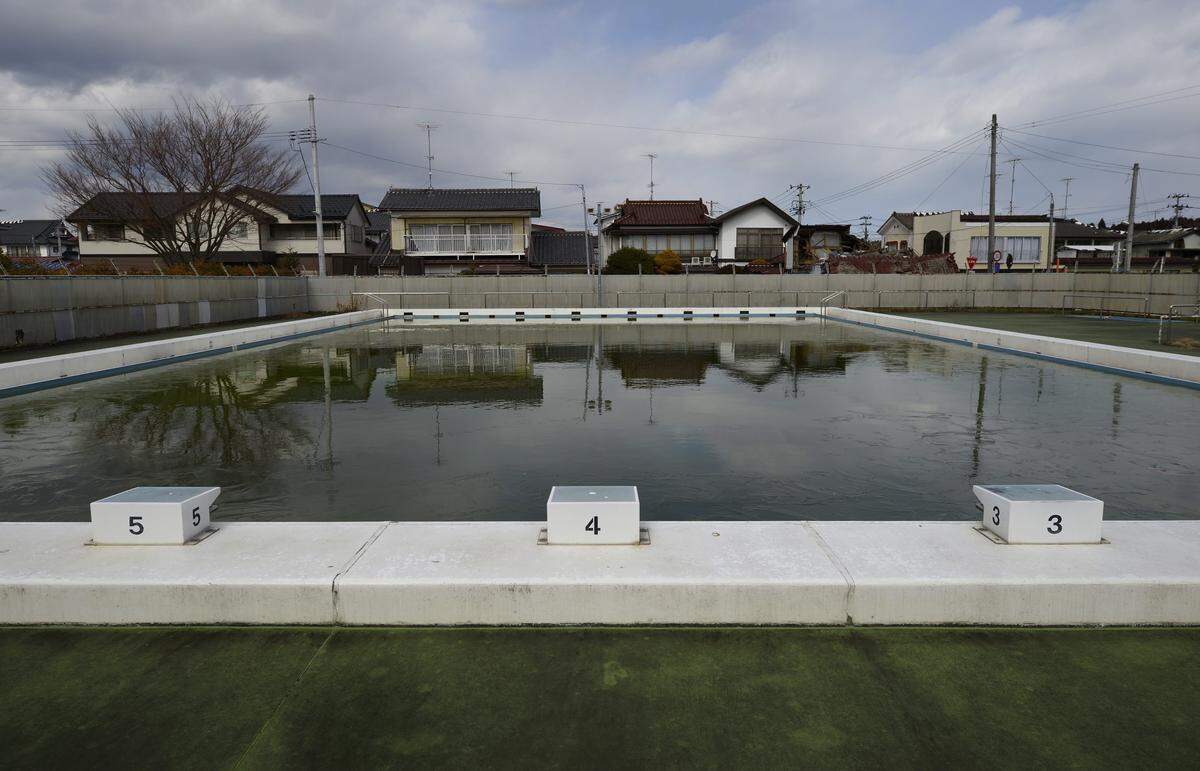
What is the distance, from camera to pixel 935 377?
36.4ft

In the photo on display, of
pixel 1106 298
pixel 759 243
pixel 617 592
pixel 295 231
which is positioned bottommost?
pixel 617 592

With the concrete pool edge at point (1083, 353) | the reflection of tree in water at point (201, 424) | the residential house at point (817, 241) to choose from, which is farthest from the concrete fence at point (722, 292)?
the reflection of tree in water at point (201, 424)

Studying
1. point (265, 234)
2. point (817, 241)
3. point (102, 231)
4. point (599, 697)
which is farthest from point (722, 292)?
point (102, 231)

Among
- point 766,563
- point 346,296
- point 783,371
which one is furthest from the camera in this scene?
point 346,296

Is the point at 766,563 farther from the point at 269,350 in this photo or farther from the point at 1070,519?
the point at 269,350

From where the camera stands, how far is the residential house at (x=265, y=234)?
3284 cm

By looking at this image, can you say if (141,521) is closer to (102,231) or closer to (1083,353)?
Result: (1083,353)

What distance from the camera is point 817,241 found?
46969 millimetres

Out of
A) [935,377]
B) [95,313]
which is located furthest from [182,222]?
[935,377]

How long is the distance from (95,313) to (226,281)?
18.4ft

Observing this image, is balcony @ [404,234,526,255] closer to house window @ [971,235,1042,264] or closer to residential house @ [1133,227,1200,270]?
house window @ [971,235,1042,264]

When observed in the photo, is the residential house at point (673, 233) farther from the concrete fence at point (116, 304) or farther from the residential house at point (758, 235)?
the concrete fence at point (116, 304)

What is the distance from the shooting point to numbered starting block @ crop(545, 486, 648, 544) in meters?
3.53

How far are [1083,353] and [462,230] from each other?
31.4 metres
